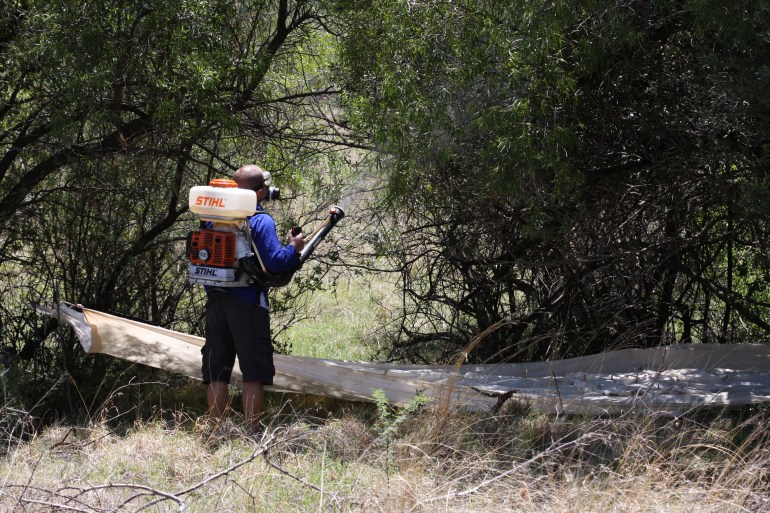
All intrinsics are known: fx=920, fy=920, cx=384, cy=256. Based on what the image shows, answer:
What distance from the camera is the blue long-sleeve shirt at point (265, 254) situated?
4.54m

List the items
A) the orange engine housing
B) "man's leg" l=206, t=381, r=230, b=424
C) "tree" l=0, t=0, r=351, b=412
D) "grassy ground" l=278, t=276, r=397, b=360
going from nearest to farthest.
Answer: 1. the orange engine housing
2. "man's leg" l=206, t=381, r=230, b=424
3. "tree" l=0, t=0, r=351, b=412
4. "grassy ground" l=278, t=276, r=397, b=360

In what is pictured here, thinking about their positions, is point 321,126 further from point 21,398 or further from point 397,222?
point 21,398

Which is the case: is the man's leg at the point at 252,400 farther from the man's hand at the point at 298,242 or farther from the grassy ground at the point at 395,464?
the man's hand at the point at 298,242

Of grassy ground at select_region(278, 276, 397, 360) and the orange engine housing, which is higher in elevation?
the orange engine housing

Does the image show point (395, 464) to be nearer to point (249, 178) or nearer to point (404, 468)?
point (404, 468)

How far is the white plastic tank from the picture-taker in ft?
14.5

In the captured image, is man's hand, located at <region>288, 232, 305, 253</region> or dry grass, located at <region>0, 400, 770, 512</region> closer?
dry grass, located at <region>0, 400, 770, 512</region>

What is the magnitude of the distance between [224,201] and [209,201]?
0.08 metres

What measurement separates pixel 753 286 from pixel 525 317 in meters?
1.67

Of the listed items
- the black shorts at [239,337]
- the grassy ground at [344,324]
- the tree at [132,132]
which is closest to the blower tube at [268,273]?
the black shorts at [239,337]

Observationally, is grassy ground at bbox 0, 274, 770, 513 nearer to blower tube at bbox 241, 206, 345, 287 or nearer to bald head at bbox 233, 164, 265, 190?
blower tube at bbox 241, 206, 345, 287

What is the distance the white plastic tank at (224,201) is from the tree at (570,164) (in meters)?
1.04

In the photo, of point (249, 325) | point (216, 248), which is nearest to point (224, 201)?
point (216, 248)

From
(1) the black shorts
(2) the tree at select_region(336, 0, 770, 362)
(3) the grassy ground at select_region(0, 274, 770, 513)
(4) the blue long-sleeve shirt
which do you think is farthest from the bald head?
(3) the grassy ground at select_region(0, 274, 770, 513)
